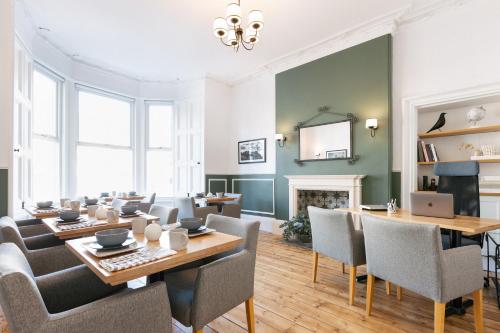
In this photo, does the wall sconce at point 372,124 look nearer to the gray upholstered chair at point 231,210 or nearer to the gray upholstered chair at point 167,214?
the gray upholstered chair at point 231,210

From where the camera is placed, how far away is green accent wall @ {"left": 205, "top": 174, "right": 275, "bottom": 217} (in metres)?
5.32

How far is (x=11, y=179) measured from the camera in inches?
91.0

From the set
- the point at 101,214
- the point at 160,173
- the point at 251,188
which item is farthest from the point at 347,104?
the point at 160,173

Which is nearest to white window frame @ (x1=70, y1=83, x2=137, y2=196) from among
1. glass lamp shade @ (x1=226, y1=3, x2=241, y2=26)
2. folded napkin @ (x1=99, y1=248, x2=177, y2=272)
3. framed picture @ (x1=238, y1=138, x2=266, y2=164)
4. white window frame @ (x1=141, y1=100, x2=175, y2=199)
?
white window frame @ (x1=141, y1=100, x2=175, y2=199)

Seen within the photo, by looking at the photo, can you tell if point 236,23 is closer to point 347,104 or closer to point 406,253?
point 347,104

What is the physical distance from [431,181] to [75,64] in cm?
661

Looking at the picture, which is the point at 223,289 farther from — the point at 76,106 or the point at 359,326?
the point at 76,106

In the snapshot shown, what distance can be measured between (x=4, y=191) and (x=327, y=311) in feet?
9.95

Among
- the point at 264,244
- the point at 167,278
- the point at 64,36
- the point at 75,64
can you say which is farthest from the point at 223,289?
the point at 75,64

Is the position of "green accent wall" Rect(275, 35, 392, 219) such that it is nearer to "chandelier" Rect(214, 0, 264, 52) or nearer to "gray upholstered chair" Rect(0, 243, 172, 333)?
"chandelier" Rect(214, 0, 264, 52)

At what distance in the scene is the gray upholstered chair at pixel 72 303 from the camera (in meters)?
0.87

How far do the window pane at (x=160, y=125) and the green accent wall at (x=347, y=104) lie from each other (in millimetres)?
2846

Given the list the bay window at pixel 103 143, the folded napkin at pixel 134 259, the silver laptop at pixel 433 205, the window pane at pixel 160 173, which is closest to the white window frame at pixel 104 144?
the bay window at pixel 103 143

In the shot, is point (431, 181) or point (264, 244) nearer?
point (431, 181)
